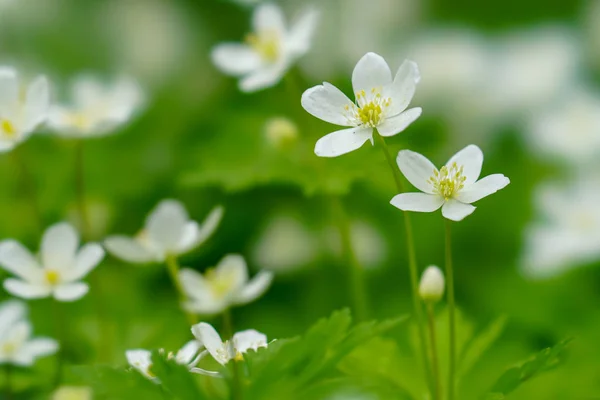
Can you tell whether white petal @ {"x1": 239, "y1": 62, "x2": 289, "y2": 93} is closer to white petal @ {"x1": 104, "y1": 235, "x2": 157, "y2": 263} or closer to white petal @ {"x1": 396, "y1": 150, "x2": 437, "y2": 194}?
white petal @ {"x1": 104, "y1": 235, "x2": 157, "y2": 263}

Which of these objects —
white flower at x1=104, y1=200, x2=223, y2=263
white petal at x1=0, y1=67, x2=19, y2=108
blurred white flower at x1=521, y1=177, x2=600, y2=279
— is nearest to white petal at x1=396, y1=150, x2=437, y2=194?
white flower at x1=104, y1=200, x2=223, y2=263

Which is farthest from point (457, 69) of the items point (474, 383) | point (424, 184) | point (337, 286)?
point (424, 184)

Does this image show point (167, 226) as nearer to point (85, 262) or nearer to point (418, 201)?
point (85, 262)

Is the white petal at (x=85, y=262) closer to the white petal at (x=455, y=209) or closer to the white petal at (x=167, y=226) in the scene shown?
the white petal at (x=167, y=226)

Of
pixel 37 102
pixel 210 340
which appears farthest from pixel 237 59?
pixel 210 340

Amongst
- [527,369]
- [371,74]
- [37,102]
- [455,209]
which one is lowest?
[527,369]
